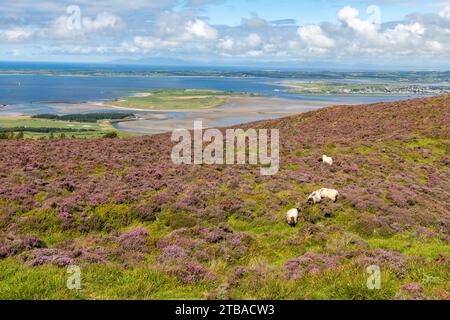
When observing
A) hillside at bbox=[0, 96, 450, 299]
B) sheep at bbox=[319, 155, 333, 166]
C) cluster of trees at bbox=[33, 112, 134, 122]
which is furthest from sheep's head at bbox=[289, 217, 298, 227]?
cluster of trees at bbox=[33, 112, 134, 122]

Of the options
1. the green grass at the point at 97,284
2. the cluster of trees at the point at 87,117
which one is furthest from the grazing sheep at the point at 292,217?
the cluster of trees at the point at 87,117

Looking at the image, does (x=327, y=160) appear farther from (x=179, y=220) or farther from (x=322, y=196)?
(x=179, y=220)

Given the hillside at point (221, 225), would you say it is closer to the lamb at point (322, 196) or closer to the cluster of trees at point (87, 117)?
the lamb at point (322, 196)

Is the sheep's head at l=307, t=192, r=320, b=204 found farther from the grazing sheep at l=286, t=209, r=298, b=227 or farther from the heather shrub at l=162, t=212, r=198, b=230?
the heather shrub at l=162, t=212, r=198, b=230

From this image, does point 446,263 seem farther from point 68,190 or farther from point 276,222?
point 68,190

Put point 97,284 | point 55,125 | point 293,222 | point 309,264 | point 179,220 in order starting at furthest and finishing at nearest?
Result: 1. point 55,125
2. point 293,222
3. point 179,220
4. point 309,264
5. point 97,284

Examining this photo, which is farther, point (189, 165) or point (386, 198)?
point (189, 165)

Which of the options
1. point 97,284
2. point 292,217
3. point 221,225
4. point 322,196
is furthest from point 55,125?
point 97,284
